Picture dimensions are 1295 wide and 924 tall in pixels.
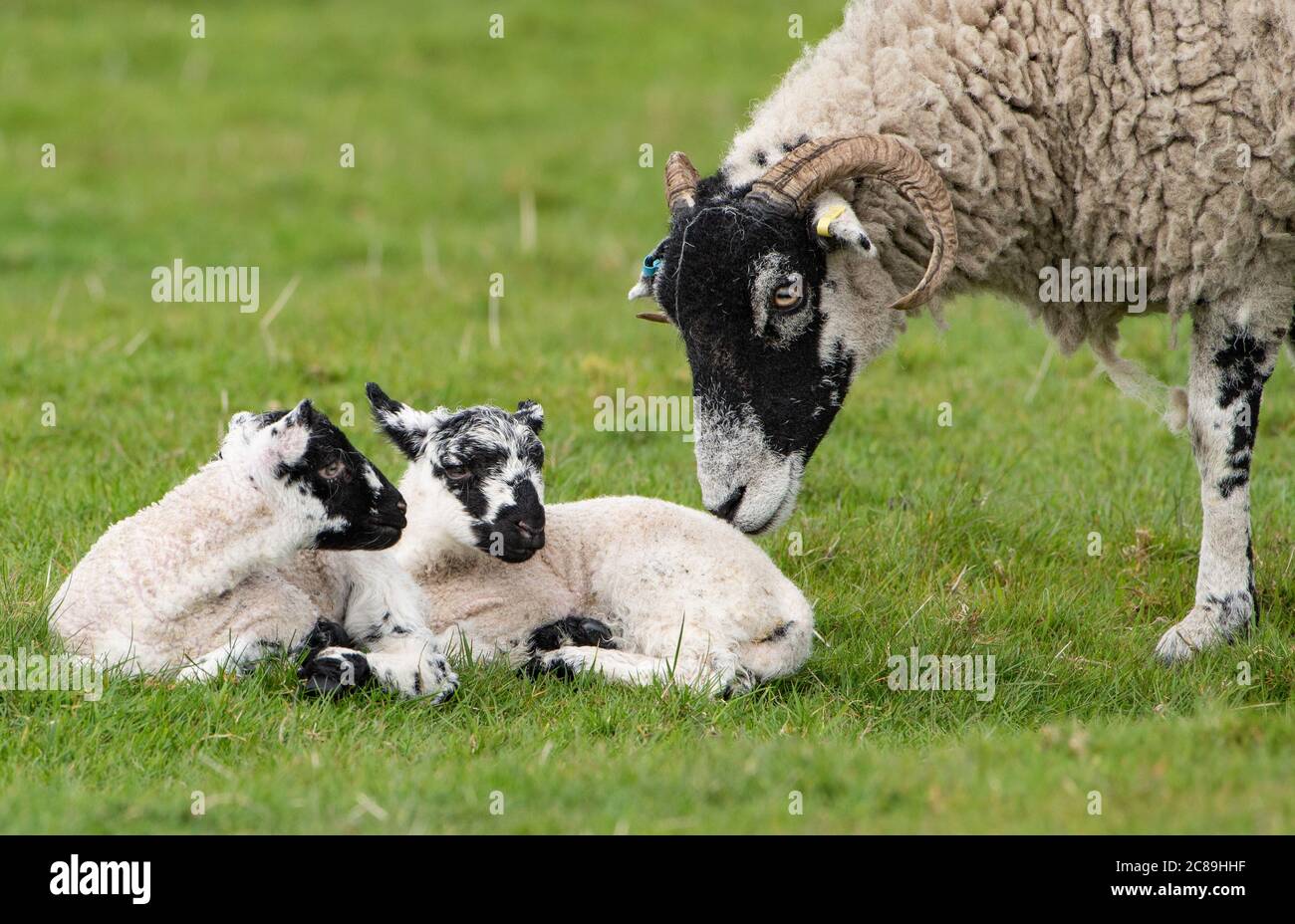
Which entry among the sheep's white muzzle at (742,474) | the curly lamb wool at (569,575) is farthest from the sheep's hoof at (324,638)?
the sheep's white muzzle at (742,474)

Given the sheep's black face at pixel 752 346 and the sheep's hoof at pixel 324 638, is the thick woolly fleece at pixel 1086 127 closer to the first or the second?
the sheep's black face at pixel 752 346

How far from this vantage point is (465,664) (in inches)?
257

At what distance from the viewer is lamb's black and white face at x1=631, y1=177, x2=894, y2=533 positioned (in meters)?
6.70

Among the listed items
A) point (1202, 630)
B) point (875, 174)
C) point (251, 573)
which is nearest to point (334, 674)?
point (251, 573)

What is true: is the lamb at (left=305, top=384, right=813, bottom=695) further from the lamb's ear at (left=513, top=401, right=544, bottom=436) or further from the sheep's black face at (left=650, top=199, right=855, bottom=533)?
the sheep's black face at (left=650, top=199, right=855, bottom=533)

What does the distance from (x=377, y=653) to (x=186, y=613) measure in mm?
716

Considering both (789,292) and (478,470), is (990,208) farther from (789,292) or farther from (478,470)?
(478,470)

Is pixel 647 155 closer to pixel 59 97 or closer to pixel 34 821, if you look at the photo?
pixel 34 821

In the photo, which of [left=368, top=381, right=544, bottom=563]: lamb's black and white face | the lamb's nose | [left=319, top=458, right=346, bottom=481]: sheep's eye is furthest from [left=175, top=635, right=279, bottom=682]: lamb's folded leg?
the lamb's nose

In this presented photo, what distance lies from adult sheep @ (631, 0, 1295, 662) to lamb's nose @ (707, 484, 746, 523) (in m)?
0.01

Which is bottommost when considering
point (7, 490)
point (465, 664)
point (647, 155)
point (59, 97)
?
point (465, 664)

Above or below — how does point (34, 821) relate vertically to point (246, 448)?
below
